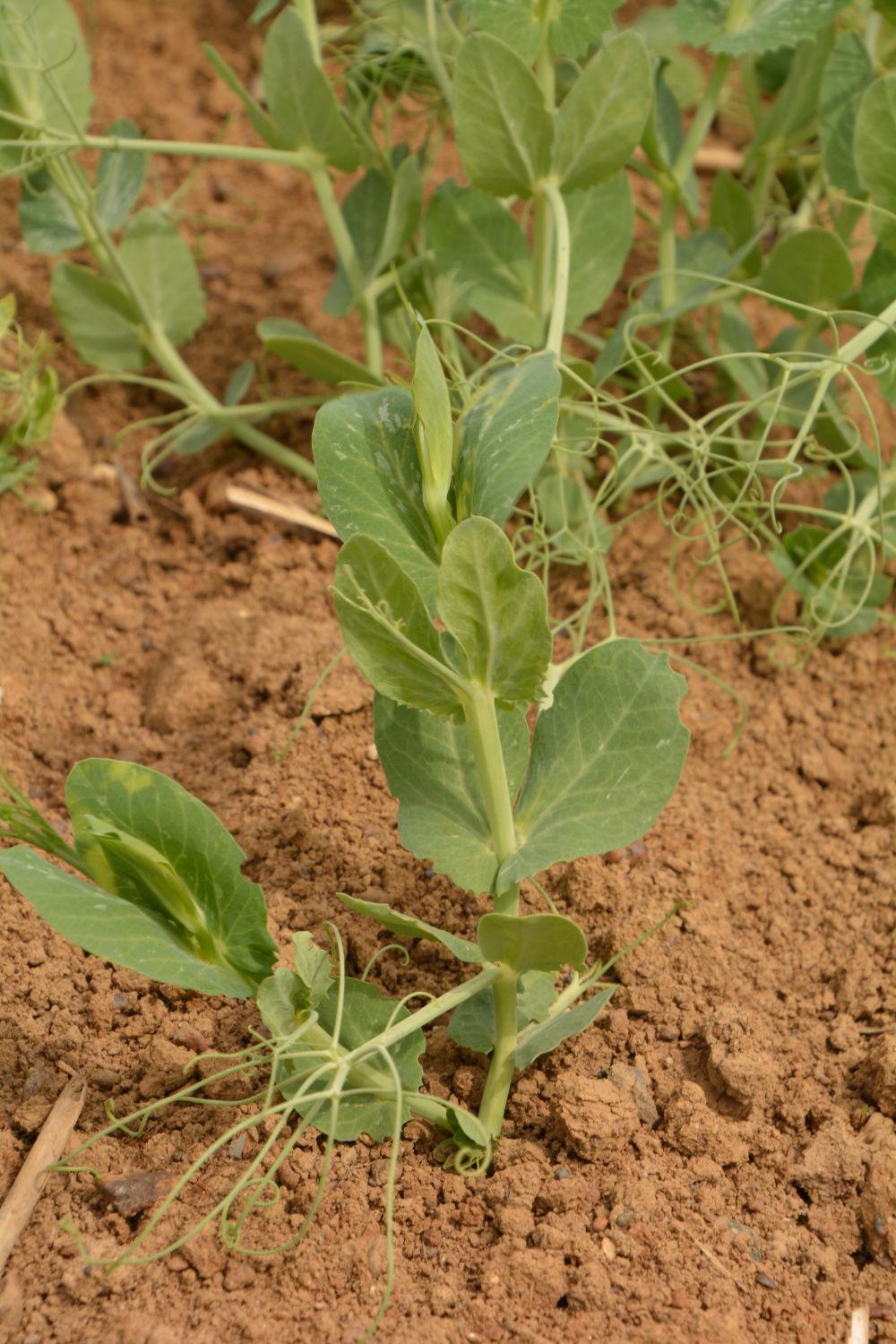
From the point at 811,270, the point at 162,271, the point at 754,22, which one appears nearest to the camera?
the point at 754,22

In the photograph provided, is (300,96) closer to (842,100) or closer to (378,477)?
(842,100)

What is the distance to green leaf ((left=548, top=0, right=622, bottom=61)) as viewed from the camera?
1443mm

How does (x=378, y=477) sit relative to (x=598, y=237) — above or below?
above

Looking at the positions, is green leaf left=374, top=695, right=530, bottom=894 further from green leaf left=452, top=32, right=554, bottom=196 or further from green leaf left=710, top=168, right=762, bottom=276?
green leaf left=710, top=168, right=762, bottom=276

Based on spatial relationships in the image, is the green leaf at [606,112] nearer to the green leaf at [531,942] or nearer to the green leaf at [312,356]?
the green leaf at [312,356]

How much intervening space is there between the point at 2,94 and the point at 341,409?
912 millimetres

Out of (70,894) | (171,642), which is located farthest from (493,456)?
(171,642)

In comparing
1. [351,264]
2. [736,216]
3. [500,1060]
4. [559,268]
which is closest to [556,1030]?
[500,1060]

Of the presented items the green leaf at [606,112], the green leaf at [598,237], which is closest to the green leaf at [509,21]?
the green leaf at [606,112]

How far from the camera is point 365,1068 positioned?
1.08 meters

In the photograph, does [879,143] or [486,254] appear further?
[486,254]

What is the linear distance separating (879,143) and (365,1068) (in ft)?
3.48

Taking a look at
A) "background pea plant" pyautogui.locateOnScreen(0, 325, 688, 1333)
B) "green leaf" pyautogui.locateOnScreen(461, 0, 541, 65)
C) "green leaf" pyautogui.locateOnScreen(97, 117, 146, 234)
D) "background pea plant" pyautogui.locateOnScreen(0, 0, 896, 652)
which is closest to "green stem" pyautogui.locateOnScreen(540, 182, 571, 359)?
"background pea plant" pyautogui.locateOnScreen(0, 0, 896, 652)

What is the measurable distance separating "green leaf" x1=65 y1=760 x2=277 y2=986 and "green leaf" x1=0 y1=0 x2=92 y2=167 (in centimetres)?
93
